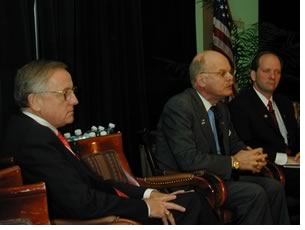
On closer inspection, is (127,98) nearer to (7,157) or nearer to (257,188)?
(257,188)

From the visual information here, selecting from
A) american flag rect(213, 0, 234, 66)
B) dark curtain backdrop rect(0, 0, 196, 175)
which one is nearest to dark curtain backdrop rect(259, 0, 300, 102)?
american flag rect(213, 0, 234, 66)

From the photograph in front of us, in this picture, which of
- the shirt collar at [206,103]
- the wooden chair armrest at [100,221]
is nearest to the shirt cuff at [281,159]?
the shirt collar at [206,103]

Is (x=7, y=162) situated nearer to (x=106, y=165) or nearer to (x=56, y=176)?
(x=56, y=176)

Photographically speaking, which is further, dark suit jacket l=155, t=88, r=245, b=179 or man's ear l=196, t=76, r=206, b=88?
man's ear l=196, t=76, r=206, b=88

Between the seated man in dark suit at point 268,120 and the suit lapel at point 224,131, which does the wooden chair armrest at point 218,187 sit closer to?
the suit lapel at point 224,131

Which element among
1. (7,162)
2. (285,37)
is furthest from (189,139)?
(285,37)

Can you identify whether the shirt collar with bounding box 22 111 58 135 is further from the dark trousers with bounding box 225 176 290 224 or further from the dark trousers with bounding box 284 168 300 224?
the dark trousers with bounding box 284 168 300 224

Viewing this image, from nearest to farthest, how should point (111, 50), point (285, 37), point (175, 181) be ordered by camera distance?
point (175, 181), point (111, 50), point (285, 37)

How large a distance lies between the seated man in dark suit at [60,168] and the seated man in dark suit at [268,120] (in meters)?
1.05

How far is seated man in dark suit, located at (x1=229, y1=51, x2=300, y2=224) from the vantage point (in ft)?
10.1

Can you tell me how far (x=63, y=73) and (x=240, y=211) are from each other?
4.19 ft

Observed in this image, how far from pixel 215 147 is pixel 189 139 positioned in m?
0.25

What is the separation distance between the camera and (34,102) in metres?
2.09

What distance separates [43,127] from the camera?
2.01 m
